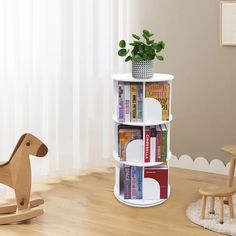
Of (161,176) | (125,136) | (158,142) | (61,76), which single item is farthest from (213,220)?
(61,76)

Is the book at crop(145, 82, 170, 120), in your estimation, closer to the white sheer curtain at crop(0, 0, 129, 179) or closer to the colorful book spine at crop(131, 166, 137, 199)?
the colorful book spine at crop(131, 166, 137, 199)

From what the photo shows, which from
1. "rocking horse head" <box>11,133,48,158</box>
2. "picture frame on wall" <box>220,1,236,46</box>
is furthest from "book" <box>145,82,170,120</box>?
"picture frame on wall" <box>220,1,236,46</box>

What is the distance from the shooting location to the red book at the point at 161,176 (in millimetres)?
3418

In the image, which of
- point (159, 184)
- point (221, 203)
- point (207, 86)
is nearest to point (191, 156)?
point (207, 86)

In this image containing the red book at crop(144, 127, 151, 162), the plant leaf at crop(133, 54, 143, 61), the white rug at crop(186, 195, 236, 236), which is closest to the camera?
the white rug at crop(186, 195, 236, 236)

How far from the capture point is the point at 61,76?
12.7 ft

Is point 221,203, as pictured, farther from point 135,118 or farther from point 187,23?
point 187,23

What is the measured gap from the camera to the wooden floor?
3.03 meters

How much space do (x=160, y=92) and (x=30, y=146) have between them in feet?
2.63

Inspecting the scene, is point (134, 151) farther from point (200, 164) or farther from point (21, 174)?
point (200, 164)

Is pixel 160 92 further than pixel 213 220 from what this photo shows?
Yes

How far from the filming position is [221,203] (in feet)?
10.1

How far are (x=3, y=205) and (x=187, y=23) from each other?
5.88 ft

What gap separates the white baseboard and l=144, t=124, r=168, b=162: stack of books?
0.79 meters
